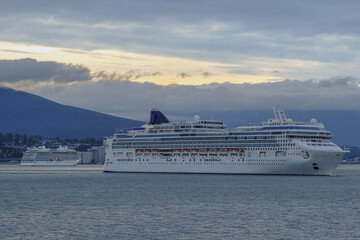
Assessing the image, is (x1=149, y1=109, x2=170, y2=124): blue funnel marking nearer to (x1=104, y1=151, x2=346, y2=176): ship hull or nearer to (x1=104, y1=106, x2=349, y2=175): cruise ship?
(x1=104, y1=106, x2=349, y2=175): cruise ship

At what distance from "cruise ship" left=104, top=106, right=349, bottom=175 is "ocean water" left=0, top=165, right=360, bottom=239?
22.2 metres

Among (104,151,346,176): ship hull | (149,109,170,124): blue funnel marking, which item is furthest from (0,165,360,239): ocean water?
(149,109,170,124): blue funnel marking

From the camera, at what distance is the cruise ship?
122m

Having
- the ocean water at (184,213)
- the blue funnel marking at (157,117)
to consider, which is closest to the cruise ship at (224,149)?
the blue funnel marking at (157,117)

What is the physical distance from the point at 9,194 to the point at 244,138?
54809 millimetres

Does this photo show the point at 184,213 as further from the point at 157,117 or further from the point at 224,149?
the point at 157,117

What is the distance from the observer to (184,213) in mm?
65562

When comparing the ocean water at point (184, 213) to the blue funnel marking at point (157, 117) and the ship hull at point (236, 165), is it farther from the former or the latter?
the blue funnel marking at point (157, 117)

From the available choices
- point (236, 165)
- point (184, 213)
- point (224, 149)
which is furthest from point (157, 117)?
point (184, 213)

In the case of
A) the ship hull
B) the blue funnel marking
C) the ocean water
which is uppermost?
the blue funnel marking

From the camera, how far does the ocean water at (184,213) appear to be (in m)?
53.2

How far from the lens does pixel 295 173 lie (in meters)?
123

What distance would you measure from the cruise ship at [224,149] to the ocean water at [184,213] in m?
22.2

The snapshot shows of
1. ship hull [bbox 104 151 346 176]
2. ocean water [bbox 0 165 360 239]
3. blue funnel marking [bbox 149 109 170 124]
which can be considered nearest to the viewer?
ocean water [bbox 0 165 360 239]
